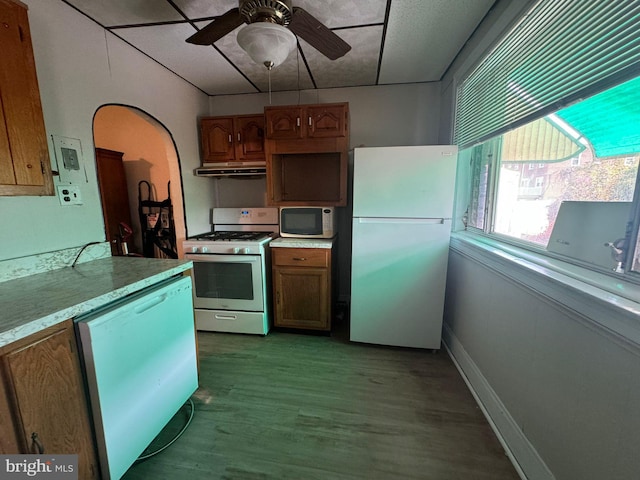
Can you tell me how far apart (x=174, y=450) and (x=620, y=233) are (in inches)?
85.5

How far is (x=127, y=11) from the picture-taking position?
1.56 meters

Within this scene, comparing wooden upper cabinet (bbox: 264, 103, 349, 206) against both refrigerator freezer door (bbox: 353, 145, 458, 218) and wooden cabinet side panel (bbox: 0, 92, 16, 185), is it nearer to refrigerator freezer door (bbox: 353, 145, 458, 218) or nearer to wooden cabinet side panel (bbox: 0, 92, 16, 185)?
refrigerator freezer door (bbox: 353, 145, 458, 218)

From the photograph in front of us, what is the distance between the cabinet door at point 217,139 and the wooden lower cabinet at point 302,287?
1210mm

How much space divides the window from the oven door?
1.93 m

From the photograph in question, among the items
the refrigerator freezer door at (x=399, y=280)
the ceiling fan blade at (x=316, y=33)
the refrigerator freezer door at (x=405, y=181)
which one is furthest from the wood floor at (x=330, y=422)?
the ceiling fan blade at (x=316, y=33)

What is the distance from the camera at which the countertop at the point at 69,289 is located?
82 cm

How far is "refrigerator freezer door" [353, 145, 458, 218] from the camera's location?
1904mm

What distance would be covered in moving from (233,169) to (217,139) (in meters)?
0.40

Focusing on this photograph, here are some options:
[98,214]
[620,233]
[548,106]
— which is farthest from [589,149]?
[98,214]

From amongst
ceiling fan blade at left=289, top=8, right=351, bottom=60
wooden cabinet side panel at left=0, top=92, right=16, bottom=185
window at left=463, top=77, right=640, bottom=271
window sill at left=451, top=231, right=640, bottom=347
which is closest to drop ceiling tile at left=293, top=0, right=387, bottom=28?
ceiling fan blade at left=289, top=8, right=351, bottom=60

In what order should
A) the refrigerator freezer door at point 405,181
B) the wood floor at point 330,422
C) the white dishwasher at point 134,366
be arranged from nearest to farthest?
the white dishwasher at point 134,366
the wood floor at point 330,422
the refrigerator freezer door at point 405,181

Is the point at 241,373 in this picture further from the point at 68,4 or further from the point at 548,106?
the point at 68,4

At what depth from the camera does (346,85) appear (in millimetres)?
2652

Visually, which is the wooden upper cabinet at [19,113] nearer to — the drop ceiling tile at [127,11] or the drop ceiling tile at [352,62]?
the drop ceiling tile at [127,11]
